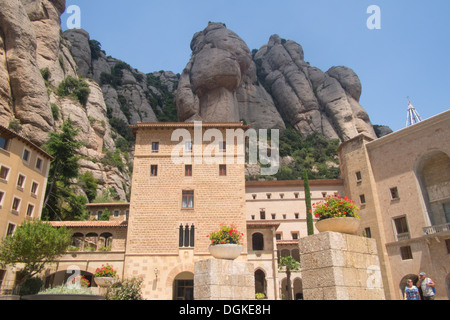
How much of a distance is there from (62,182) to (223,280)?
35.0m

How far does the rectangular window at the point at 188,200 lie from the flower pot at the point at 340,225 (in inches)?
837

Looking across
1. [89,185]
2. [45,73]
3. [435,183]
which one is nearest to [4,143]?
[89,185]

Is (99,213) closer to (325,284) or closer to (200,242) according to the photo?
(200,242)

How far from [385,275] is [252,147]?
43206 millimetres

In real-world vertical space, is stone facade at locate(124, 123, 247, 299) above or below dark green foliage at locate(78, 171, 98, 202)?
below

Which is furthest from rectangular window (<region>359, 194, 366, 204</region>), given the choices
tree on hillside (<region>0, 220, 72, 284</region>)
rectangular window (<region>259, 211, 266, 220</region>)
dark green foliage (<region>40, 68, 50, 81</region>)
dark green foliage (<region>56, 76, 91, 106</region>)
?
dark green foliage (<region>40, 68, 50, 81</region>)

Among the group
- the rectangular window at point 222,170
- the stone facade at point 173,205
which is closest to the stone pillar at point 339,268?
the stone facade at point 173,205

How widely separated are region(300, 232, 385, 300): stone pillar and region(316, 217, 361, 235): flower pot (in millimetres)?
289

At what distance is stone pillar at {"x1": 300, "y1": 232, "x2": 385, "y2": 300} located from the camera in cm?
884

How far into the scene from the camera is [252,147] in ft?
238

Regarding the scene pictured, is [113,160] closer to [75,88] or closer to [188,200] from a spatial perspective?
[75,88]

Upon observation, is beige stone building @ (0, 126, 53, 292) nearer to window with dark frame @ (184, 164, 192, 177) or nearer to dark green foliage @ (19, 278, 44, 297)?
dark green foliage @ (19, 278, 44, 297)

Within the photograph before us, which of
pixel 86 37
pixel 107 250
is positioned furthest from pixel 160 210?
pixel 86 37

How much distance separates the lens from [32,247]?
24922mm
